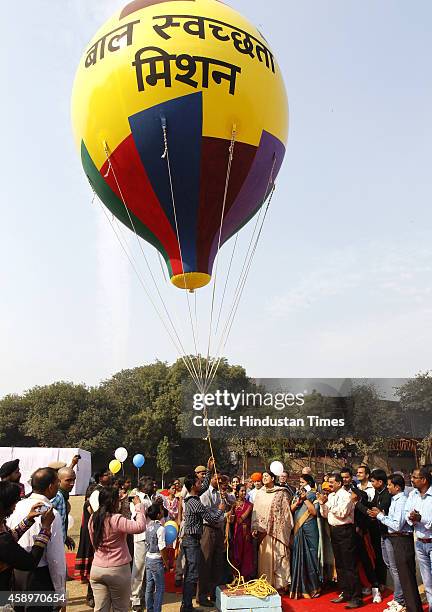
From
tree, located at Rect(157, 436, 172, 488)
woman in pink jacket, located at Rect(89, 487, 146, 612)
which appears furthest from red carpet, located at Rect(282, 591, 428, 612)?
tree, located at Rect(157, 436, 172, 488)

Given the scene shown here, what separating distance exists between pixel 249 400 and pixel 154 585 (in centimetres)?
3381

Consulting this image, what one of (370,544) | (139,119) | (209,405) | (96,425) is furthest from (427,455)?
(139,119)

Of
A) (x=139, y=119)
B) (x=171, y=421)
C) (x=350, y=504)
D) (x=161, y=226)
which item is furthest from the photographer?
(x=171, y=421)

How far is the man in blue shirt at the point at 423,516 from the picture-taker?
5941mm

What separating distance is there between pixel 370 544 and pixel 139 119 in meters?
8.23

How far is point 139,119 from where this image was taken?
9.28 metres

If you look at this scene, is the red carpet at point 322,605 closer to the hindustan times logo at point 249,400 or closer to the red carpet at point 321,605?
the red carpet at point 321,605

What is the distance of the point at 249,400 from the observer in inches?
1554

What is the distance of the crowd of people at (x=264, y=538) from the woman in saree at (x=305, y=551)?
0.6 inches

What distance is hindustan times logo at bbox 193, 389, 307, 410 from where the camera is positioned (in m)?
37.9

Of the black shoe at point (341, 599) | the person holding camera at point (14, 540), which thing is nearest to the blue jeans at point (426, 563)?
the black shoe at point (341, 599)

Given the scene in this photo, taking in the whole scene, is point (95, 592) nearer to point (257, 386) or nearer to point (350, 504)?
point (350, 504)

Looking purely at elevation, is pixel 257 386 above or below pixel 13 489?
above

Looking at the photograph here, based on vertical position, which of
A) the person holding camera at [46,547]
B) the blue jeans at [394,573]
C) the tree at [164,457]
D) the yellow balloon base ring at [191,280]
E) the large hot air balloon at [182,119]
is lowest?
the blue jeans at [394,573]
